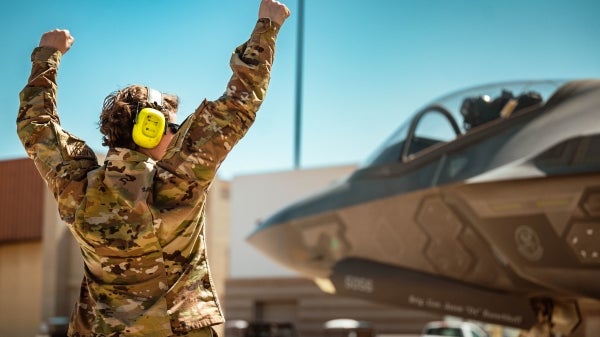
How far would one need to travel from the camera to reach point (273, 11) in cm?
223

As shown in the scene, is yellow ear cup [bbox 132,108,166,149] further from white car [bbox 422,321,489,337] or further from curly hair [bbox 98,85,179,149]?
white car [bbox 422,321,489,337]

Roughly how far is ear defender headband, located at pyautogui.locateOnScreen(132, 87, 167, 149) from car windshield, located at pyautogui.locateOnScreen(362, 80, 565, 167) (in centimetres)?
607

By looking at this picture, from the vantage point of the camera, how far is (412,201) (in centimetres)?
778

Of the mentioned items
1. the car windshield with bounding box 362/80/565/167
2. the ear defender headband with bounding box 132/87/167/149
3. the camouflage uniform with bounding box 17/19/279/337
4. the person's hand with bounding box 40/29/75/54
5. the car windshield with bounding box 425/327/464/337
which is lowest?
the car windshield with bounding box 425/327/464/337

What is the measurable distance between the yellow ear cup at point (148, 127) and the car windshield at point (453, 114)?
6.08 metres

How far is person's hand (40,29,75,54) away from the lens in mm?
2514

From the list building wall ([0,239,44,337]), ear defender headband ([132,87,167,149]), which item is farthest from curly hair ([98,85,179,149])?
building wall ([0,239,44,337])

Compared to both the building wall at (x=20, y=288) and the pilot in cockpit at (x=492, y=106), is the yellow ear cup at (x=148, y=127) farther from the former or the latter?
the building wall at (x=20, y=288)

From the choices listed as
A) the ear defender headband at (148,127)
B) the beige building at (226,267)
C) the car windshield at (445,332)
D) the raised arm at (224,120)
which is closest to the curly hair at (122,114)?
the ear defender headband at (148,127)

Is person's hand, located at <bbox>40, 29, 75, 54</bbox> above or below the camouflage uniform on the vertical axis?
above

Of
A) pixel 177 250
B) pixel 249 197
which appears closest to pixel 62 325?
pixel 249 197

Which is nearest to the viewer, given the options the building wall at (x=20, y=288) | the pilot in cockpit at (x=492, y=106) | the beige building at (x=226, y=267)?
the pilot in cockpit at (x=492, y=106)

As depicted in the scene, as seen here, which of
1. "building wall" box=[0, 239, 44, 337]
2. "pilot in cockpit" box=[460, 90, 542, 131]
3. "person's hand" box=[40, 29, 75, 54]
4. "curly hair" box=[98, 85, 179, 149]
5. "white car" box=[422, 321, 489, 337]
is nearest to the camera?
"curly hair" box=[98, 85, 179, 149]

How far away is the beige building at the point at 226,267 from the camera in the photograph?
1239 inches
